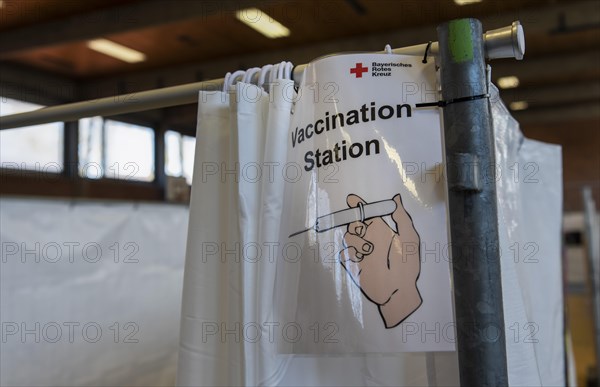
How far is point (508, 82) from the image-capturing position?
7215mm

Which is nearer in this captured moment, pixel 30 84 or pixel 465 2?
pixel 465 2

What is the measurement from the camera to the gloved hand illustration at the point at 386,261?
0.73 meters

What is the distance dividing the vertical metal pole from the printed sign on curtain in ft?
0.19

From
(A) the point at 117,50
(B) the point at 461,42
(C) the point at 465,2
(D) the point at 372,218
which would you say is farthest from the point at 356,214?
(A) the point at 117,50

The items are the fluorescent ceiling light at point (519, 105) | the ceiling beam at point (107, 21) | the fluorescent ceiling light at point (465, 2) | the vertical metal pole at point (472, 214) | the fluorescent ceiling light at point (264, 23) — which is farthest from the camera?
the fluorescent ceiling light at point (519, 105)

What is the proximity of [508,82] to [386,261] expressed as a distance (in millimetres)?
7216

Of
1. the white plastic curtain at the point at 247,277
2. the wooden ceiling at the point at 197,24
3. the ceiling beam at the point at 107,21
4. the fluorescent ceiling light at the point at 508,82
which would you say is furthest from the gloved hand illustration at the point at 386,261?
the fluorescent ceiling light at the point at 508,82

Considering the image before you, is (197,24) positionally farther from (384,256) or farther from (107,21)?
(384,256)

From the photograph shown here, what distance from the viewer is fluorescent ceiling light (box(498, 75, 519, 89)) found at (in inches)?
273

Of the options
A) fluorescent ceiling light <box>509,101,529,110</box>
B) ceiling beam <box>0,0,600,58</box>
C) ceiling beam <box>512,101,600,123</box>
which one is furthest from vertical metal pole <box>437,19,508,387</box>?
ceiling beam <box>512,101,600,123</box>

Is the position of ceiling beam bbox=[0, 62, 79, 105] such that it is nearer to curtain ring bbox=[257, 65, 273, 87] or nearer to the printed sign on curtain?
curtain ring bbox=[257, 65, 273, 87]

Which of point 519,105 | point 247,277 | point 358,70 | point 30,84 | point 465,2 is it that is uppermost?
point 519,105

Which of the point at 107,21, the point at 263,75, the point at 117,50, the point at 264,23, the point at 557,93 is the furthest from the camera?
the point at 557,93

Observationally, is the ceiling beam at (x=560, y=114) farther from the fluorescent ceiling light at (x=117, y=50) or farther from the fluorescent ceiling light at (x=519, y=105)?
the fluorescent ceiling light at (x=117, y=50)
